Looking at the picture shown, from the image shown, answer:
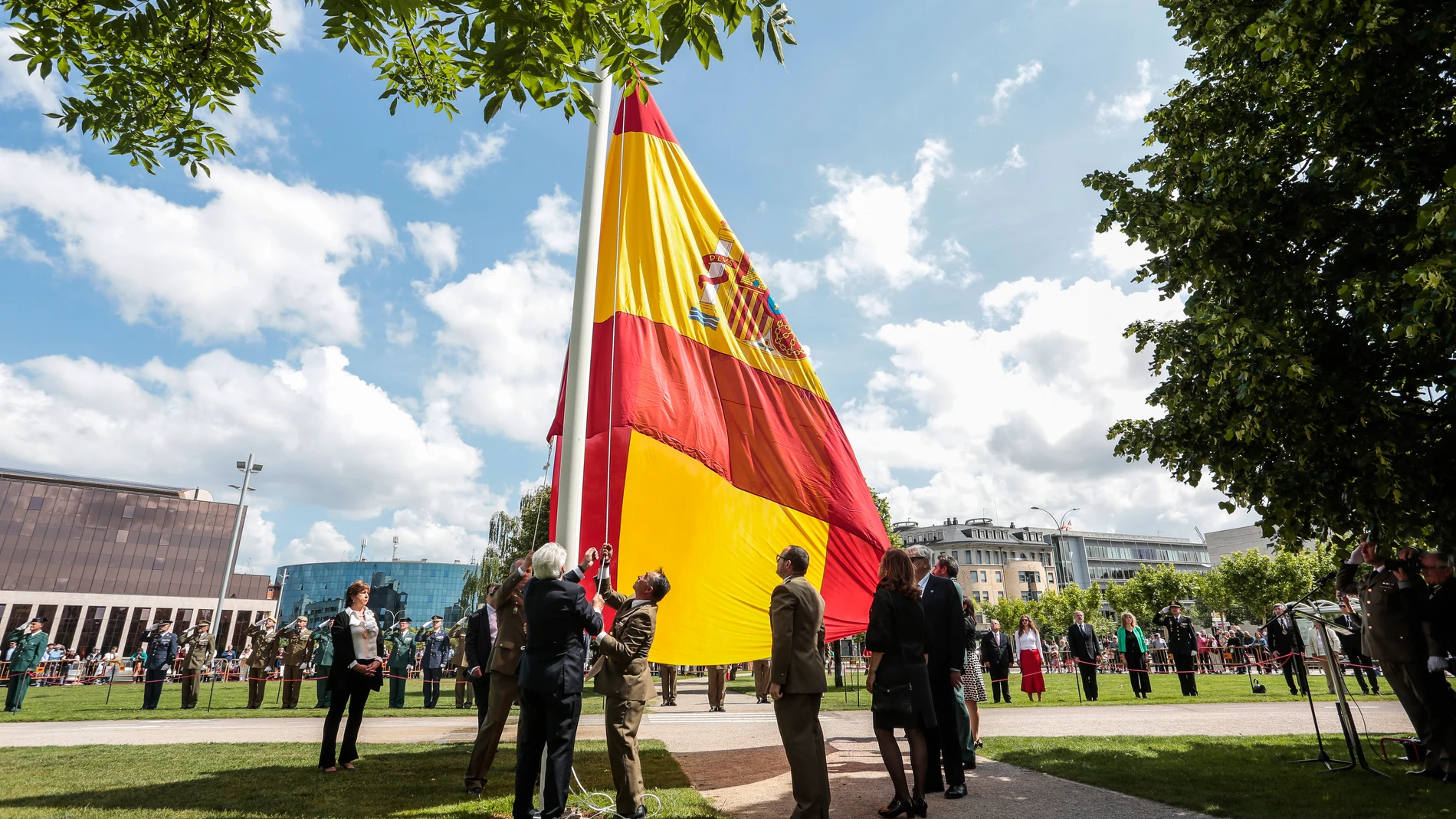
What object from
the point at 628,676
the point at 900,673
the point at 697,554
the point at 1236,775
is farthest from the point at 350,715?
the point at 1236,775

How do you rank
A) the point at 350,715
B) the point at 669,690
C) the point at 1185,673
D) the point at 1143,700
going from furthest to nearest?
1. the point at 669,690
2. the point at 1185,673
3. the point at 1143,700
4. the point at 350,715

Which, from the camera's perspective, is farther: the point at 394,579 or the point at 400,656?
the point at 394,579

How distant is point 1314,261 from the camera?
24.3ft

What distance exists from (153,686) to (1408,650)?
71.6 feet

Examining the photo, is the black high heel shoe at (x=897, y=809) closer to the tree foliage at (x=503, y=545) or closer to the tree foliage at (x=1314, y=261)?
the tree foliage at (x=1314, y=261)

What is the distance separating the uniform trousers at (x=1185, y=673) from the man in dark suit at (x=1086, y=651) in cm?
216

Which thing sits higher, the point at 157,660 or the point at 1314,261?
the point at 1314,261

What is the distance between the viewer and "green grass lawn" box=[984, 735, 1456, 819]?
552 cm

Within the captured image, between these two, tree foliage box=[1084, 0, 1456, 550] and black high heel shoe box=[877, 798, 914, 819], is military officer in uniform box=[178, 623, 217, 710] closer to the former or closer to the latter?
black high heel shoe box=[877, 798, 914, 819]

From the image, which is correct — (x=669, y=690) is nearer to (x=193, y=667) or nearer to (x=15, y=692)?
(x=193, y=667)

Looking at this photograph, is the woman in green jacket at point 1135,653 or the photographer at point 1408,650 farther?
the woman in green jacket at point 1135,653

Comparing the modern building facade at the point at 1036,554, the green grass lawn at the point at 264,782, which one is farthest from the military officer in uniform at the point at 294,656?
the modern building facade at the point at 1036,554

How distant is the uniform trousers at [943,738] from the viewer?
20.5 ft

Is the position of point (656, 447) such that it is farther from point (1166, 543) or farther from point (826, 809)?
point (1166, 543)
